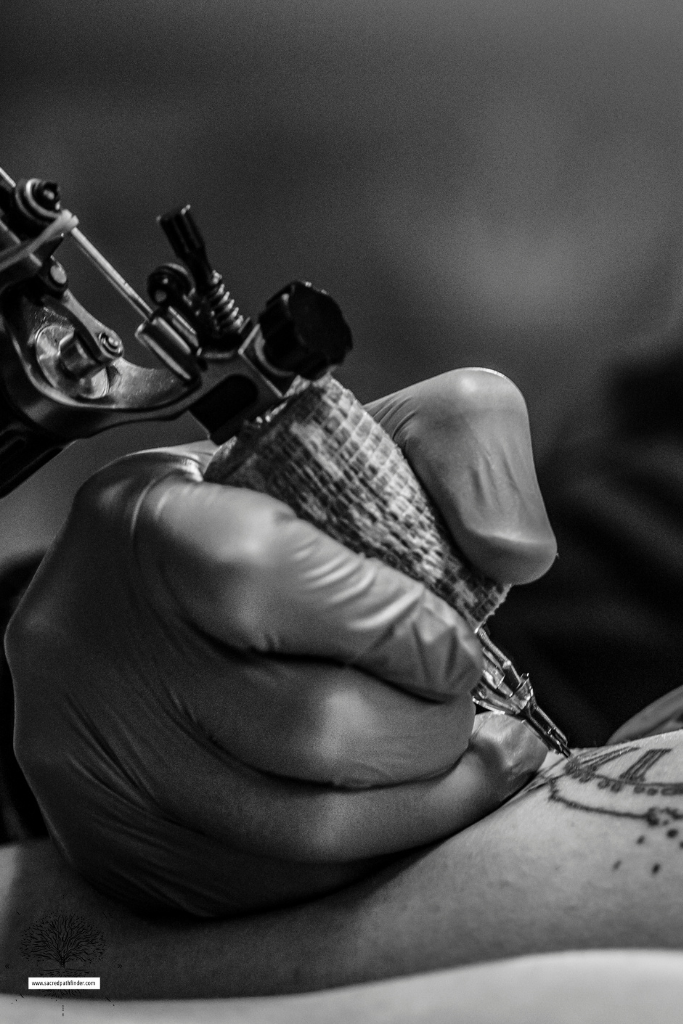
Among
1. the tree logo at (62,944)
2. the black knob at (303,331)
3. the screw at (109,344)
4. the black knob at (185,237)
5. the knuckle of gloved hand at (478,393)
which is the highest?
the black knob at (185,237)

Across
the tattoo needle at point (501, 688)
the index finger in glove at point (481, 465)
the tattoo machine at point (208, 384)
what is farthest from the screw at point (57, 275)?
the tattoo needle at point (501, 688)

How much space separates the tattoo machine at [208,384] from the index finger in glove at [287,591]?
3cm

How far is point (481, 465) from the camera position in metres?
0.65

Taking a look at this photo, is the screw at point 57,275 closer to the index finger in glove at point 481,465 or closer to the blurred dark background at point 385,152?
the index finger in glove at point 481,465

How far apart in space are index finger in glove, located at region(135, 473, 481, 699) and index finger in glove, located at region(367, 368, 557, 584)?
76mm

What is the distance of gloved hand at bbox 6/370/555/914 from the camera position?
1.80 ft

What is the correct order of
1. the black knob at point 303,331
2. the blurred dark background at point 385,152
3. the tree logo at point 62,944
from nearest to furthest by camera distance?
the black knob at point 303,331
the tree logo at point 62,944
the blurred dark background at point 385,152

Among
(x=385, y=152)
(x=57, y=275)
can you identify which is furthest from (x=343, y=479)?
(x=385, y=152)

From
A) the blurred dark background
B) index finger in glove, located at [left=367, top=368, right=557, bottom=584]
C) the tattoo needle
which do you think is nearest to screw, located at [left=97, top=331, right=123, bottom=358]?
index finger in glove, located at [left=367, top=368, right=557, bottom=584]

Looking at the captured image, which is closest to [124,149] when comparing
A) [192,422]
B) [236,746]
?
[192,422]

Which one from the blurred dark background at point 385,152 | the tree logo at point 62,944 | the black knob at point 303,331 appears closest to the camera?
the black knob at point 303,331

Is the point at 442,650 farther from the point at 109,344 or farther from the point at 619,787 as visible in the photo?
the point at 109,344

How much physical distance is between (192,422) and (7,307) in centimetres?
52

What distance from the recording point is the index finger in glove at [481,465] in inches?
24.6
